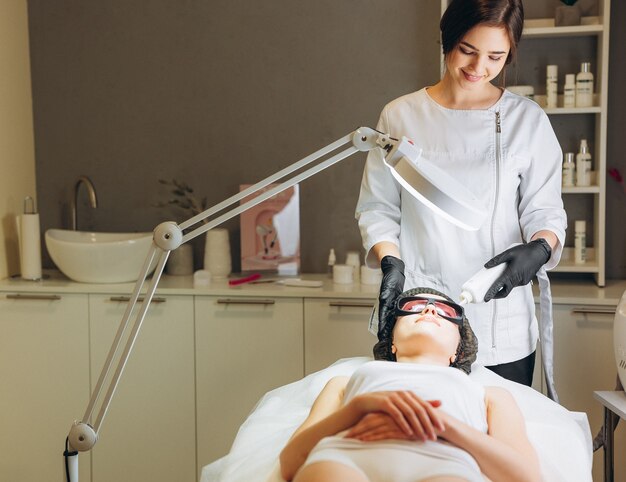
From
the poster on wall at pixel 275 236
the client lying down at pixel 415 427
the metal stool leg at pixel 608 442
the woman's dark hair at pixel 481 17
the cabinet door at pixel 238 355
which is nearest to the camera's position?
the client lying down at pixel 415 427

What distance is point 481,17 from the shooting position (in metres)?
2.06

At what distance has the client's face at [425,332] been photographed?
1.93 metres

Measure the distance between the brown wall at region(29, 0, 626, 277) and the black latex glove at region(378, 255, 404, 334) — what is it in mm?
1266

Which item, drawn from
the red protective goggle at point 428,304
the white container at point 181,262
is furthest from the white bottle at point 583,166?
the white container at point 181,262

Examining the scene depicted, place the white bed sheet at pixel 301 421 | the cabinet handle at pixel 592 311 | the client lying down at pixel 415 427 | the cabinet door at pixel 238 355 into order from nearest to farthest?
the client lying down at pixel 415 427
the white bed sheet at pixel 301 421
the cabinet handle at pixel 592 311
the cabinet door at pixel 238 355

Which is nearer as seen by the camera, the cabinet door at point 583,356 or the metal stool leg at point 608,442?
the metal stool leg at point 608,442

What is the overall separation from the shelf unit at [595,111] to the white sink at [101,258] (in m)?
1.39

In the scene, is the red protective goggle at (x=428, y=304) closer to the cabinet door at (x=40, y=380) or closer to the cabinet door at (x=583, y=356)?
the cabinet door at (x=583, y=356)

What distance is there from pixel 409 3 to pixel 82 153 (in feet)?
4.73

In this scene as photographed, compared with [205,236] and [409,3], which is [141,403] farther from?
[409,3]

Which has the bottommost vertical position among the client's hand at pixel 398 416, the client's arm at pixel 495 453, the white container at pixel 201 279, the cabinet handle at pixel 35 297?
the client's arm at pixel 495 453

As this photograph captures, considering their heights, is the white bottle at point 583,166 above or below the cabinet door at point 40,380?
above

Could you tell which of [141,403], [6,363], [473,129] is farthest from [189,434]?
[473,129]

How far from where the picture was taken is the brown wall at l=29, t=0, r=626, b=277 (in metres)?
3.32
